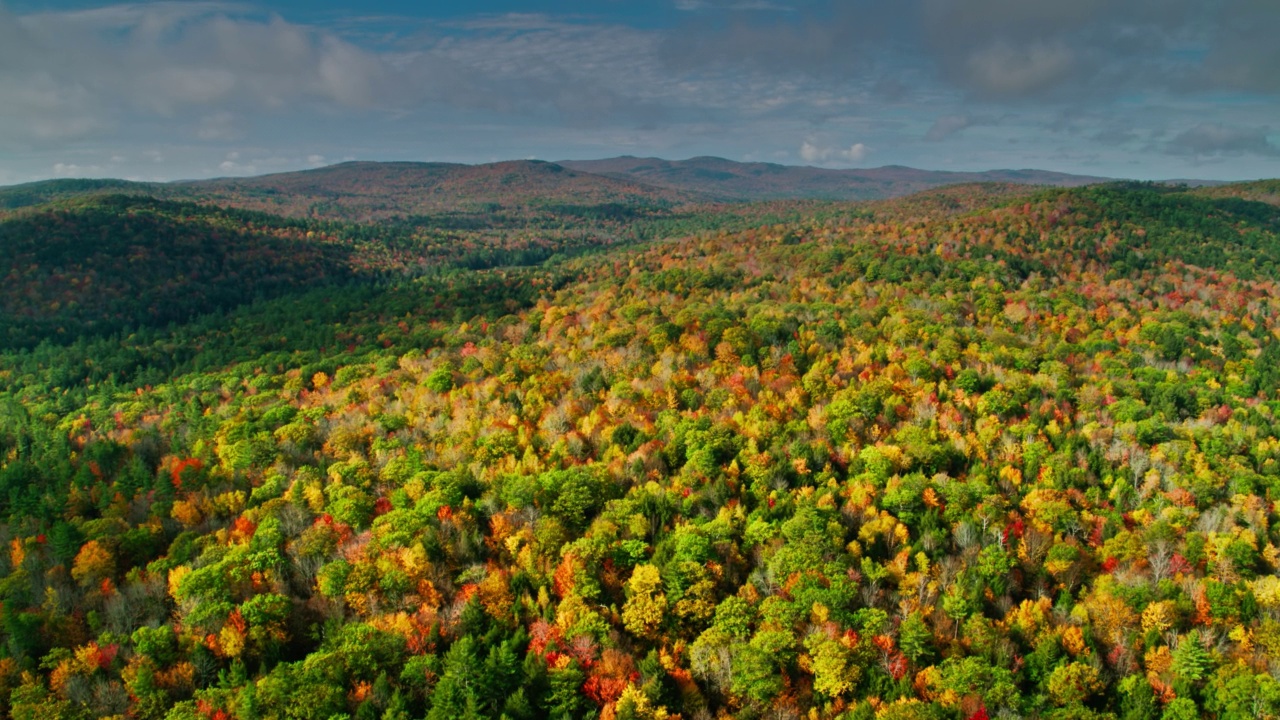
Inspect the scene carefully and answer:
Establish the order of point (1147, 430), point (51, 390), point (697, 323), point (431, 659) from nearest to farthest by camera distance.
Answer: point (431, 659) < point (1147, 430) < point (697, 323) < point (51, 390)

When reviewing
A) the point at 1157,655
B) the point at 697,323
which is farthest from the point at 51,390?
the point at 1157,655

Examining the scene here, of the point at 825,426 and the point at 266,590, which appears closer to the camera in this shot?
the point at 266,590

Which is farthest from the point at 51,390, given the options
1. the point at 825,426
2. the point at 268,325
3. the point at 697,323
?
the point at 825,426

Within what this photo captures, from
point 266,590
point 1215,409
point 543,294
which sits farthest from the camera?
point 543,294

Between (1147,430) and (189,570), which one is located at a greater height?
(1147,430)

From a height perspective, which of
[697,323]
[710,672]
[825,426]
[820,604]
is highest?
[697,323]

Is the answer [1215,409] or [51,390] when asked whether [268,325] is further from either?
[1215,409]

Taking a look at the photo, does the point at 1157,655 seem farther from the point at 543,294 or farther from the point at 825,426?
the point at 543,294
